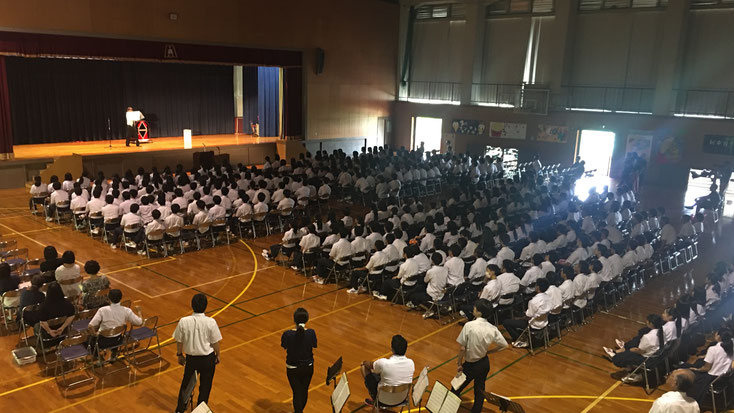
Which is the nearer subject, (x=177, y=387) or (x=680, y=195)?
(x=177, y=387)

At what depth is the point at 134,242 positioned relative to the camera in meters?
14.2

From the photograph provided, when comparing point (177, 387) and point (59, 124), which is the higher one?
point (59, 124)

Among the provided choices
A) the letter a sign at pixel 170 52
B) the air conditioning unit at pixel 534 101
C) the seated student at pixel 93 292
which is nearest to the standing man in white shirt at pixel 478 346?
the seated student at pixel 93 292

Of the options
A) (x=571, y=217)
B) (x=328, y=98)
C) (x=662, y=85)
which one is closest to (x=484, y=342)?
(x=571, y=217)

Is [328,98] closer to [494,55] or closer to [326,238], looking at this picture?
[494,55]

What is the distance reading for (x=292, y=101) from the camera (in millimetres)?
28219

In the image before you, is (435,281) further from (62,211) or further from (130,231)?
(62,211)

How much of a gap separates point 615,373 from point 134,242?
37.0ft

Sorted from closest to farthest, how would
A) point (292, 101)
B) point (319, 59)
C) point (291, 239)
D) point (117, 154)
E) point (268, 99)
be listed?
point (291, 239) → point (117, 154) → point (292, 101) → point (319, 59) → point (268, 99)

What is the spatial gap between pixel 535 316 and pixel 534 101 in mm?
19986

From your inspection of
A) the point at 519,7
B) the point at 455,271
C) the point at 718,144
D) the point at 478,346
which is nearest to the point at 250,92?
the point at 519,7

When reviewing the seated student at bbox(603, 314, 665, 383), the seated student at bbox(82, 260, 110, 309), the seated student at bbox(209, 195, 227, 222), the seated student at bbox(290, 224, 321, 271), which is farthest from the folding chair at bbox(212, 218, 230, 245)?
the seated student at bbox(603, 314, 665, 383)

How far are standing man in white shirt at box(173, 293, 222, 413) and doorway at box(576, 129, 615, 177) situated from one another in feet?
76.1

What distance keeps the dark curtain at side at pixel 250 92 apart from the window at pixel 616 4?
17.6 metres
